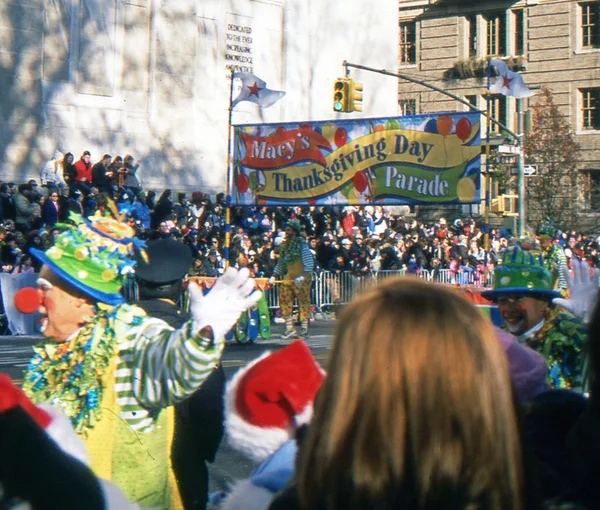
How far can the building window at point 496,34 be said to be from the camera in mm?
47625

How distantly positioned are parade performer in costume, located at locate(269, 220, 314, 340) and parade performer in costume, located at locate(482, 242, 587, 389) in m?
11.9

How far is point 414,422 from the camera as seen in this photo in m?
1.84

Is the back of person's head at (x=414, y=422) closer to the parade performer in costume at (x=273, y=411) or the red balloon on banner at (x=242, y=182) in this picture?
the parade performer in costume at (x=273, y=411)

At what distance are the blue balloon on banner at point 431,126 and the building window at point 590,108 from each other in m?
27.5

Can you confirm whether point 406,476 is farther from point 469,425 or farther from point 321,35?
point 321,35

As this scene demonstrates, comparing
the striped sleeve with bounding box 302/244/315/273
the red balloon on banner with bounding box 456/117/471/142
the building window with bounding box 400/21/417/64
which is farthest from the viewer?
the building window with bounding box 400/21/417/64

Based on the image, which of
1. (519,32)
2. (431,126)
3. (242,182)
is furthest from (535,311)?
(519,32)

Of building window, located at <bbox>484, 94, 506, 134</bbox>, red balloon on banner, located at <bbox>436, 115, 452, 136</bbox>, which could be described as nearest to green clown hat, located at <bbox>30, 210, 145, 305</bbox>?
red balloon on banner, located at <bbox>436, 115, 452, 136</bbox>

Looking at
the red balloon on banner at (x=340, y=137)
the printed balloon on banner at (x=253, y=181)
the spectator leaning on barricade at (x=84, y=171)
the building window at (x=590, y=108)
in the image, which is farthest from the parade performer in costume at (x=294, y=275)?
the building window at (x=590, y=108)

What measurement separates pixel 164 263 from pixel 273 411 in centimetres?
225

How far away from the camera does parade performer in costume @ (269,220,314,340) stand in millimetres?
17234

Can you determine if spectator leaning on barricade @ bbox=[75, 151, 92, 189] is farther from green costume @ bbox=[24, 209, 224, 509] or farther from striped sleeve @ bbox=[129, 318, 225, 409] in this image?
striped sleeve @ bbox=[129, 318, 225, 409]

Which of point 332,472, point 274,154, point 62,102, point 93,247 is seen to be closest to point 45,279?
point 93,247

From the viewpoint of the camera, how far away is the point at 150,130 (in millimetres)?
28484
